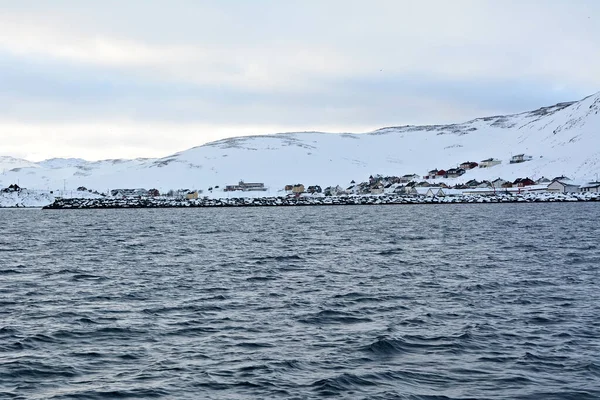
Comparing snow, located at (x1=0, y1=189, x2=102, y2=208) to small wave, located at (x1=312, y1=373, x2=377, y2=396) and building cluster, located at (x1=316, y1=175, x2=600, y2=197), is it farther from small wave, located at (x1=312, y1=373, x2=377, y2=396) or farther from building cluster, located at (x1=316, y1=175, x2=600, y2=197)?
small wave, located at (x1=312, y1=373, x2=377, y2=396)

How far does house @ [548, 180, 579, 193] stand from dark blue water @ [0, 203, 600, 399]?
450ft

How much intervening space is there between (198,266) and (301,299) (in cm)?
1158

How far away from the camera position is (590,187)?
6368 inches

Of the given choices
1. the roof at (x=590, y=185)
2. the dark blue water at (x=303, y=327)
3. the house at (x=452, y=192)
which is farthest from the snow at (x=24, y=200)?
the dark blue water at (x=303, y=327)

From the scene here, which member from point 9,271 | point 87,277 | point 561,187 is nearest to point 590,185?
point 561,187

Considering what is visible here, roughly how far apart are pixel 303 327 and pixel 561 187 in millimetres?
160739

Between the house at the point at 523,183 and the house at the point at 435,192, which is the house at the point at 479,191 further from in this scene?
the house at the point at 523,183

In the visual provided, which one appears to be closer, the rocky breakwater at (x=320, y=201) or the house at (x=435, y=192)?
the rocky breakwater at (x=320, y=201)

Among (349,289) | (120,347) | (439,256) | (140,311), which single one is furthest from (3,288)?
(439,256)

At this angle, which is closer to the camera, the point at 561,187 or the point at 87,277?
the point at 87,277

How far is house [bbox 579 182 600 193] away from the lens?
6320 inches

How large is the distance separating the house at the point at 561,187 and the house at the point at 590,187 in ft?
4.04

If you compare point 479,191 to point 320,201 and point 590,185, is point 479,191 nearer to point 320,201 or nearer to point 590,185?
point 590,185

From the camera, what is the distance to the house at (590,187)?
16054 cm
